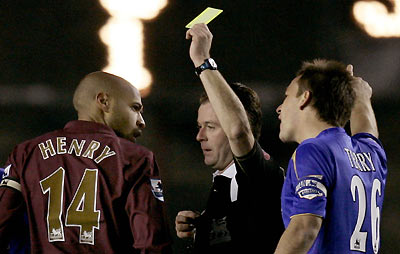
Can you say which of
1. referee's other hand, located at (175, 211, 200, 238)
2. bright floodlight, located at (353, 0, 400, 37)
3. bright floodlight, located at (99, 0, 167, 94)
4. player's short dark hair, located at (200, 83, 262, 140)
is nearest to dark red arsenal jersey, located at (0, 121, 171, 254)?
referee's other hand, located at (175, 211, 200, 238)

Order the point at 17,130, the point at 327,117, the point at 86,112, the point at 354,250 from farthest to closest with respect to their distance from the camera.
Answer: the point at 17,130, the point at 86,112, the point at 327,117, the point at 354,250

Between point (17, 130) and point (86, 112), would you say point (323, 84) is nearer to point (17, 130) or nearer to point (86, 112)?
point (86, 112)

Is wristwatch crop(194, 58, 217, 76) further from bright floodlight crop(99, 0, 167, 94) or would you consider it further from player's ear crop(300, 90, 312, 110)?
bright floodlight crop(99, 0, 167, 94)

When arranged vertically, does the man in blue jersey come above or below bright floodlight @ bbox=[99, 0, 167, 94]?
below

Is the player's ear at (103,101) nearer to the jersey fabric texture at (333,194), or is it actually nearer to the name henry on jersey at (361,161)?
the jersey fabric texture at (333,194)

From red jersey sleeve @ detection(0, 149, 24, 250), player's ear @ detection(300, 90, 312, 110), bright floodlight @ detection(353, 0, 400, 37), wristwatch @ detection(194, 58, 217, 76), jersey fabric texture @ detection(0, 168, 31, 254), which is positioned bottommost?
jersey fabric texture @ detection(0, 168, 31, 254)

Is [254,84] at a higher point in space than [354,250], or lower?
higher

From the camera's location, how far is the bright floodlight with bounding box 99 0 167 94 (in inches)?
113

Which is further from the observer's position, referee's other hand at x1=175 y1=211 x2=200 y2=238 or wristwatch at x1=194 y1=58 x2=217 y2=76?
referee's other hand at x1=175 y1=211 x2=200 y2=238

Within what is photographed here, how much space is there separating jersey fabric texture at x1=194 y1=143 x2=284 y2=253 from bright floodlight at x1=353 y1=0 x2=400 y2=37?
1.42 meters

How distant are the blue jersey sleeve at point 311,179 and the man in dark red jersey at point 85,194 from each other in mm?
396

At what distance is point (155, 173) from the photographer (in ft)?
5.80

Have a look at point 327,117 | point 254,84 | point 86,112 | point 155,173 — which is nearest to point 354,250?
point 327,117

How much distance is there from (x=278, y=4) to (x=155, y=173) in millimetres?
1490
